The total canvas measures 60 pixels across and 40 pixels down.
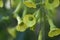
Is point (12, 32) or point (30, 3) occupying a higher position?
point (30, 3)

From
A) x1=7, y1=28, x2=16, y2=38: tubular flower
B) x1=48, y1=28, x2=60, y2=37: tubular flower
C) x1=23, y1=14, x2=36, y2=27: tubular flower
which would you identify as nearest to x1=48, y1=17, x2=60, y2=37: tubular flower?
x1=48, y1=28, x2=60, y2=37: tubular flower

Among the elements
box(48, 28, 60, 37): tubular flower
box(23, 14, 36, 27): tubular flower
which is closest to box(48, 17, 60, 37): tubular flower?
box(48, 28, 60, 37): tubular flower

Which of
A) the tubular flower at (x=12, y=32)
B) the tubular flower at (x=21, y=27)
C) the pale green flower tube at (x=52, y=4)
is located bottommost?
the tubular flower at (x=12, y=32)

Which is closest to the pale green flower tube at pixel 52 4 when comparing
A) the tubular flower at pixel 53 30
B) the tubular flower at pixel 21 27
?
the tubular flower at pixel 53 30

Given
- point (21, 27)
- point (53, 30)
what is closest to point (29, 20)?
point (21, 27)

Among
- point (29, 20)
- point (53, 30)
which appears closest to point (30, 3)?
point (29, 20)

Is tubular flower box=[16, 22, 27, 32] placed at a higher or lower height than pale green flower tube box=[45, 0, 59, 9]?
lower

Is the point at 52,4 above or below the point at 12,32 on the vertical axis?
above

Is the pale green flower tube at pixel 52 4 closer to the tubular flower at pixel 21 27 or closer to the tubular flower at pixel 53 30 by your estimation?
the tubular flower at pixel 53 30

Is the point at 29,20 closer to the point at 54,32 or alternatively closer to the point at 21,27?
the point at 21,27

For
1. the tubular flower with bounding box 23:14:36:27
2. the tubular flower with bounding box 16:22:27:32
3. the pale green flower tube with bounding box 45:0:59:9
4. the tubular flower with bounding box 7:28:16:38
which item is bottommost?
the tubular flower with bounding box 7:28:16:38

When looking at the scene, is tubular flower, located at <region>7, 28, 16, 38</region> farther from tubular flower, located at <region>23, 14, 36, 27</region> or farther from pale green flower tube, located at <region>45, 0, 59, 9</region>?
pale green flower tube, located at <region>45, 0, 59, 9</region>

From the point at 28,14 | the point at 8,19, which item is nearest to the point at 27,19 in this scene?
the point at 28,14
